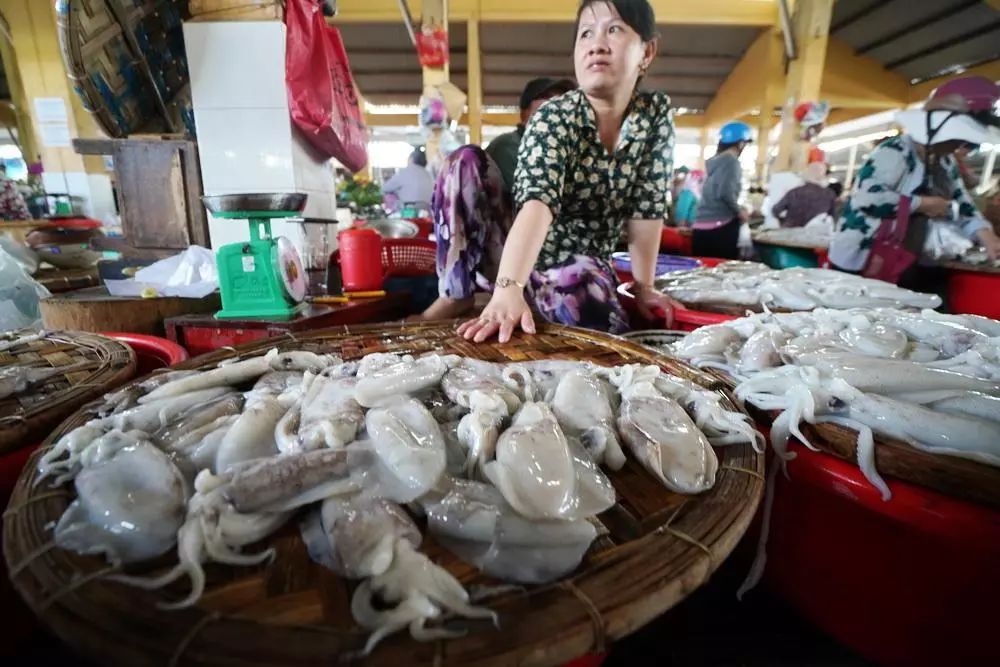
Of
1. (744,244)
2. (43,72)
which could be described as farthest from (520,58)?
(43,72)

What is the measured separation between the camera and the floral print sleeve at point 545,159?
6.94ft

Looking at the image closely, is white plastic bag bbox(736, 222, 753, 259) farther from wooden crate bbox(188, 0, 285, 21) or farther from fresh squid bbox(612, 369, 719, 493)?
fresh squid bbox(612, 369, 719, 493)

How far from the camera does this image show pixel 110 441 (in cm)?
89

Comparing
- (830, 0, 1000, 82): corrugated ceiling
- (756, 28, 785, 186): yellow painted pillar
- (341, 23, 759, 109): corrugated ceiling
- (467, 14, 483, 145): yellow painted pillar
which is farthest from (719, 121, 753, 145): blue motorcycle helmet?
(830, 0, 1000, 82): corrugated ceiling

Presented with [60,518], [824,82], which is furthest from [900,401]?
[824,82]

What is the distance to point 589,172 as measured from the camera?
2469 mm

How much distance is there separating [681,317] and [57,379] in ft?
8.02

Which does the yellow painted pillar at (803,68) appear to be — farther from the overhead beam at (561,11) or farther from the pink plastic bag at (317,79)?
the pink plastic bag at (317,79)

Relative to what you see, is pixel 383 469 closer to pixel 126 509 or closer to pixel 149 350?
pixel 126 509

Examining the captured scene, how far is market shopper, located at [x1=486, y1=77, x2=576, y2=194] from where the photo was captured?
3051mm

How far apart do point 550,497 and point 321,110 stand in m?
3.25

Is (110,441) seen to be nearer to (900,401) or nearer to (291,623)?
(291,623)

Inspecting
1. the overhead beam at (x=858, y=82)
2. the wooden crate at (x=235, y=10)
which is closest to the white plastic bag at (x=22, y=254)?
the wooden crate at (x=235, y=10)

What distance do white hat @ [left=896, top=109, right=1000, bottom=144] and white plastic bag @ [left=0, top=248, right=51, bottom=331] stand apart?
217 inches
